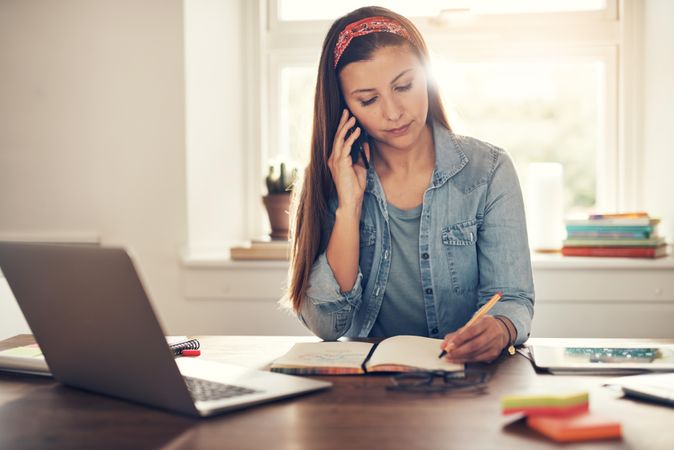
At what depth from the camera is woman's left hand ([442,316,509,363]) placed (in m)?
1.31

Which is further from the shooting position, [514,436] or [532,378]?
[532,378]

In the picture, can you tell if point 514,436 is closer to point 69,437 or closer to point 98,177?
point 69,437

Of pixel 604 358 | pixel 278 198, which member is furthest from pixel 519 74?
pixel 604 358

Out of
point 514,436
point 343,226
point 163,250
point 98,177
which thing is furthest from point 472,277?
point 98,177

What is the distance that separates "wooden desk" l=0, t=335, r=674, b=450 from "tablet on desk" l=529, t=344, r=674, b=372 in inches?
2.0

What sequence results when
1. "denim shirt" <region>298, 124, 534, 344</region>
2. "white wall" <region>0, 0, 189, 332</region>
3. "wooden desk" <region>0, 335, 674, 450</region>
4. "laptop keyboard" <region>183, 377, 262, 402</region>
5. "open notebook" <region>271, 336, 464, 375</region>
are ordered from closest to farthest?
"wooden desk" <region>0, 335, 674, 450</region>
"laptop keyboard" <region>183, 377, 262, 402</region>
"open notebook" <region>271, 336, 464, 375</region>
"denim shirt" <region>298, 124, 534, 344</region>
"white wall" <region>0, 0, 189, 332</region>

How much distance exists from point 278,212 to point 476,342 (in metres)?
1.56

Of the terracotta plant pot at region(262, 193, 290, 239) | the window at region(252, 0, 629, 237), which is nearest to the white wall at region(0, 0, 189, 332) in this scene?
the terracotta plant pot at region(262, 193, 290, 239)

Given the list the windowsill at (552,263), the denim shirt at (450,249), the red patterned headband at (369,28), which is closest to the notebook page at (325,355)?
the denim shirt at (450,249)

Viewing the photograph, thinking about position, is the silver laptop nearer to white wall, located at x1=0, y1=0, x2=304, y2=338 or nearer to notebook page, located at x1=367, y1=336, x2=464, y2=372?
notebook page, located at x1=367, y1=336, x2=464, y2=372

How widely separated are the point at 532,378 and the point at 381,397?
264 millimetres

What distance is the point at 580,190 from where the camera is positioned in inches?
119

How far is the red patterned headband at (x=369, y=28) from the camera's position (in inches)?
70.4

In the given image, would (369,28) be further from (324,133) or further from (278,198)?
(278,198)
